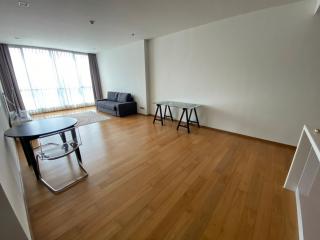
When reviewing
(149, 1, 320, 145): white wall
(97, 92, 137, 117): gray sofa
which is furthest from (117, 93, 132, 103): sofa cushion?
(149, 1, 320, 145): white wall

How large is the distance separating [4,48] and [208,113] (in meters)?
6.76

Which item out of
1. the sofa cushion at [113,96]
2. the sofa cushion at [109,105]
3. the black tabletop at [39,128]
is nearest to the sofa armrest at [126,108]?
the sofa cushion at [109,105]

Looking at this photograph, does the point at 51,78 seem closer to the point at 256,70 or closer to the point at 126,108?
the point at 126,108

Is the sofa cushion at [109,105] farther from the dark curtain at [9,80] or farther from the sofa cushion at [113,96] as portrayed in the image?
the dark curtain at [9,80]

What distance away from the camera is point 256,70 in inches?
111

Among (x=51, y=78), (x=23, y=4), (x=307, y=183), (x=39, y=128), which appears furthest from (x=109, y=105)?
(x=307, y=183)

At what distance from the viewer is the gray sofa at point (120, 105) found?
505 cm

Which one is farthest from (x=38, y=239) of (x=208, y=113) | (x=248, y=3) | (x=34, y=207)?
(x=248, y=3)

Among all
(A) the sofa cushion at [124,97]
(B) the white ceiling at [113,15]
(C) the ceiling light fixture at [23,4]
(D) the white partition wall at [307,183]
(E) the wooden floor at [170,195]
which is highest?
(B) the white ceiling at [113,15]

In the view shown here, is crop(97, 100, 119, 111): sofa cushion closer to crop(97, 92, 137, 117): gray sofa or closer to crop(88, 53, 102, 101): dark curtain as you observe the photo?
crop(97, 92, 137, 117): gray sofa

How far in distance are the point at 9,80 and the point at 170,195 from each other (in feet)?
21.5

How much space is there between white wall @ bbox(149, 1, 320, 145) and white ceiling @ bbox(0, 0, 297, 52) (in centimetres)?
27

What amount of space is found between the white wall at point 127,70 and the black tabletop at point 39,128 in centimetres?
317

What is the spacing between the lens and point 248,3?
2.34m
